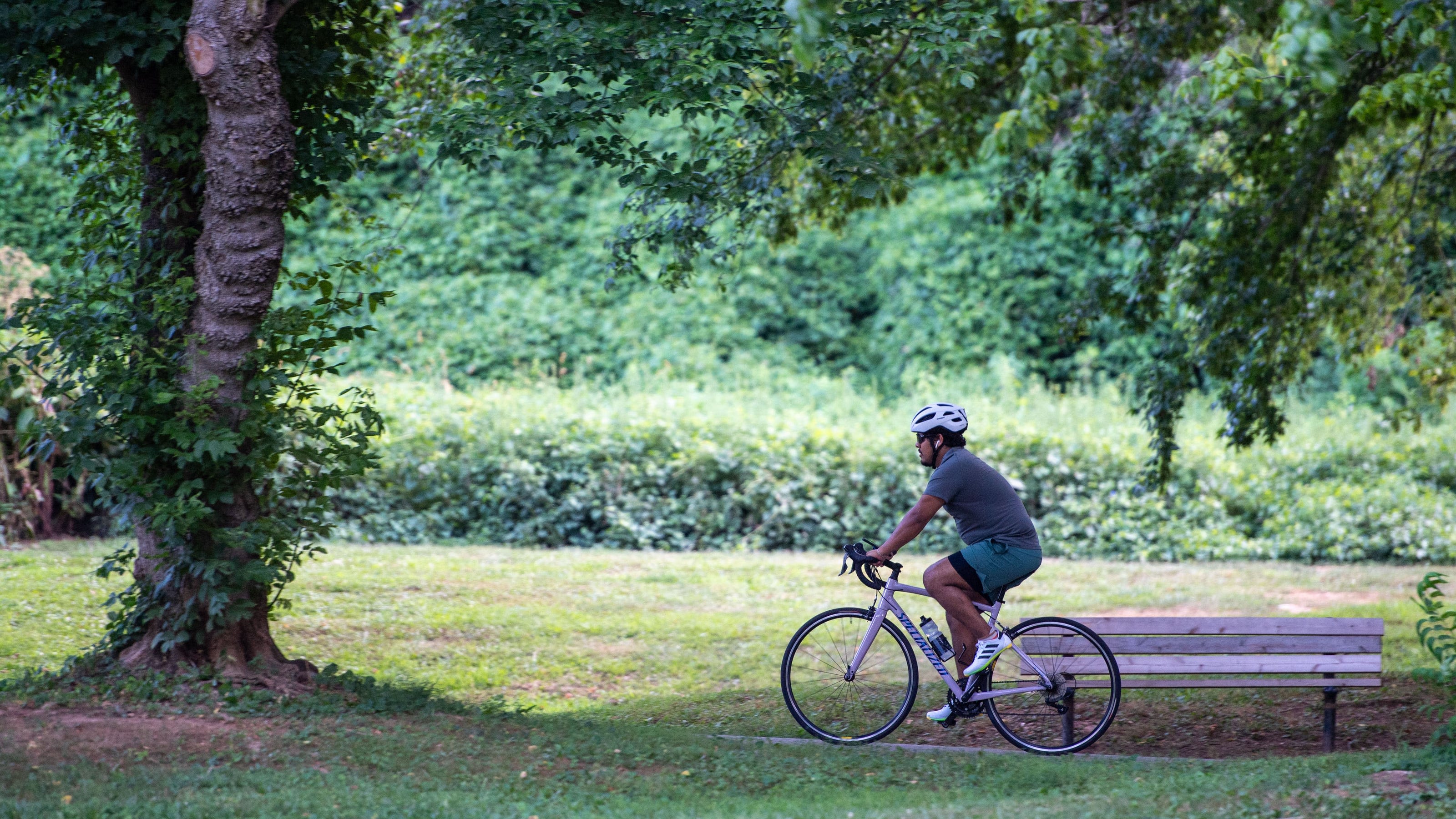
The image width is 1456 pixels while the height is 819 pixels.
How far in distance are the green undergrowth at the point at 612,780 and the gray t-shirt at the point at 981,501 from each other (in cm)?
110

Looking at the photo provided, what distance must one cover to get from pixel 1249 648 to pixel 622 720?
3.54 metres

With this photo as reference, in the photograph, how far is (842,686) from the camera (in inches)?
266

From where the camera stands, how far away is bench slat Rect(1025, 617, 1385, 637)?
661 centimetres

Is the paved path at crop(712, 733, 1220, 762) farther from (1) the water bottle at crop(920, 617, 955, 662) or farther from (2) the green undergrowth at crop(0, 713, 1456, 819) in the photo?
(1) the water bottle at crop(920, 617, 955, 662)

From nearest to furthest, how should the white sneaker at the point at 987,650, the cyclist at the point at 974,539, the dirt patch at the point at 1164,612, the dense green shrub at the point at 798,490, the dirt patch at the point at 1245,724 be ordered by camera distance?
the cyclist at the point at 974,539 → the white sneaker at the point at 987,650 → the dirt patch at the point at 1245,724 → the dirt patch at the point at 1164,612 → the dense green shrub at the point at 798,490

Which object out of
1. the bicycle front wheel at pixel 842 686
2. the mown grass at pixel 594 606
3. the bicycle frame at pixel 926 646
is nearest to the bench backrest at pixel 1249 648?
the bicycle frame at pixel 926 646

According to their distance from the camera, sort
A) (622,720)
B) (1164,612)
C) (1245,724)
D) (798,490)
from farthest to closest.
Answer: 1. (798,490)
2. (1164,612)
3. (622,720)
4. (1245,724)

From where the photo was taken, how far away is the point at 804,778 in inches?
220

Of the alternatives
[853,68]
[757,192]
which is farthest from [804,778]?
[853,68]

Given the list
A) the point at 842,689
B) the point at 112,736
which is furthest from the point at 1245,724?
the point at 112,736

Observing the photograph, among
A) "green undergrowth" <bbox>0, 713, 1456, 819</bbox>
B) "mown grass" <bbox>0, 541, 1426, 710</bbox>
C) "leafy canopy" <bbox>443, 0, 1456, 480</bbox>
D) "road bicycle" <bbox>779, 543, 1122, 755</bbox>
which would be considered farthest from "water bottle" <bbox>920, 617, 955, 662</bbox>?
"leafy canopy" <bbox>443, 0, 1456, 480</bbox>

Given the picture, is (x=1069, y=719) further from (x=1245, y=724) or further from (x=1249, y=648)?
(x=1245, y=724)

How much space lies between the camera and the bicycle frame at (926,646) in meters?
6.33

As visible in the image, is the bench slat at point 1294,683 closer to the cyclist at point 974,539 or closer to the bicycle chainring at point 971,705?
the bicycle chainring at point 971,705
